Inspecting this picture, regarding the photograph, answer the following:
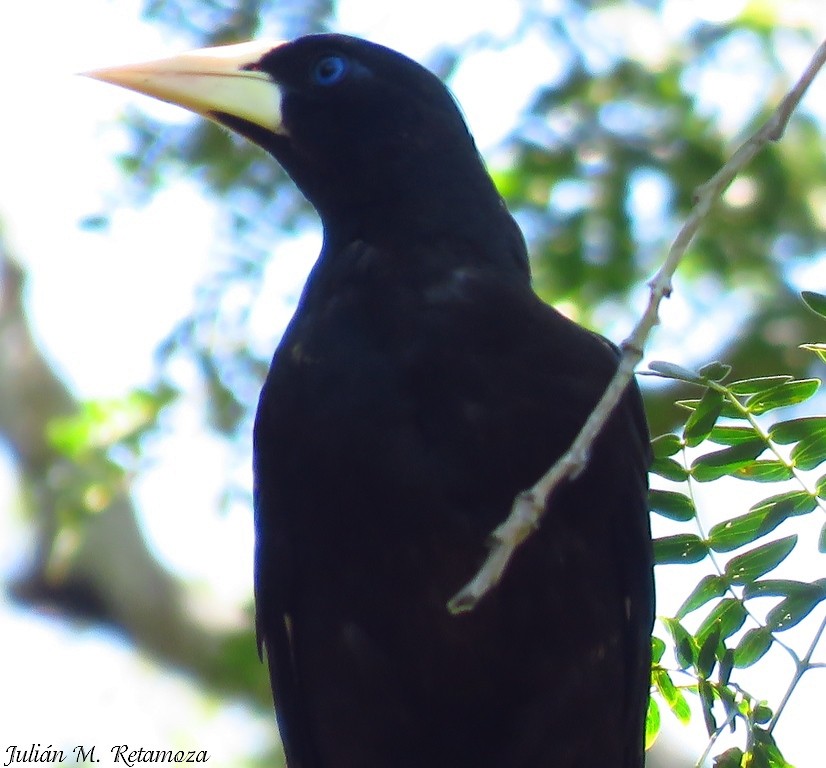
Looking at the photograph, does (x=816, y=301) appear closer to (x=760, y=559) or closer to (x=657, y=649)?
(x=760, y=559)

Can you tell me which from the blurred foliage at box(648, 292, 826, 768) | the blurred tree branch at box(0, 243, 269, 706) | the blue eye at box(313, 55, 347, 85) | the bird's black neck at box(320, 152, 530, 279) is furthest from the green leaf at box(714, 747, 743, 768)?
the blurred tree branch at box(0, 243, 269, 706)

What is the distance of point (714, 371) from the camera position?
222 centimetres

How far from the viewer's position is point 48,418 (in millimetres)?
7570

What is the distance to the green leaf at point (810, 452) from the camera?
7.29 feet

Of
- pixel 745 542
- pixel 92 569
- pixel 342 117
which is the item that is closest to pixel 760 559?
pixel 745 542

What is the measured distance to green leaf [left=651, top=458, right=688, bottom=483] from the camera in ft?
8.04

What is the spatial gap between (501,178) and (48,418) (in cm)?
333

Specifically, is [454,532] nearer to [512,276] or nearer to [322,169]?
[512,276]

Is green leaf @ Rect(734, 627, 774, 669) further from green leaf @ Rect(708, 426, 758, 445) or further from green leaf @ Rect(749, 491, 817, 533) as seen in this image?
green leaf @ Rect(708, 426, 758, 445)

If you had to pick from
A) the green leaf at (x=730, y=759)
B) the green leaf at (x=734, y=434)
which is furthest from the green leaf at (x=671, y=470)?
the green leaf at (x=730, y=759)

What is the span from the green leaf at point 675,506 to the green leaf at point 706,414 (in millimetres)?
167

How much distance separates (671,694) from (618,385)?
40.4 inches

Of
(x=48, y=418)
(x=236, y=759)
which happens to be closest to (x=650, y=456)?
(x=236, y=759)

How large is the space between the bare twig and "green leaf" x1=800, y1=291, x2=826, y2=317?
248 mm
